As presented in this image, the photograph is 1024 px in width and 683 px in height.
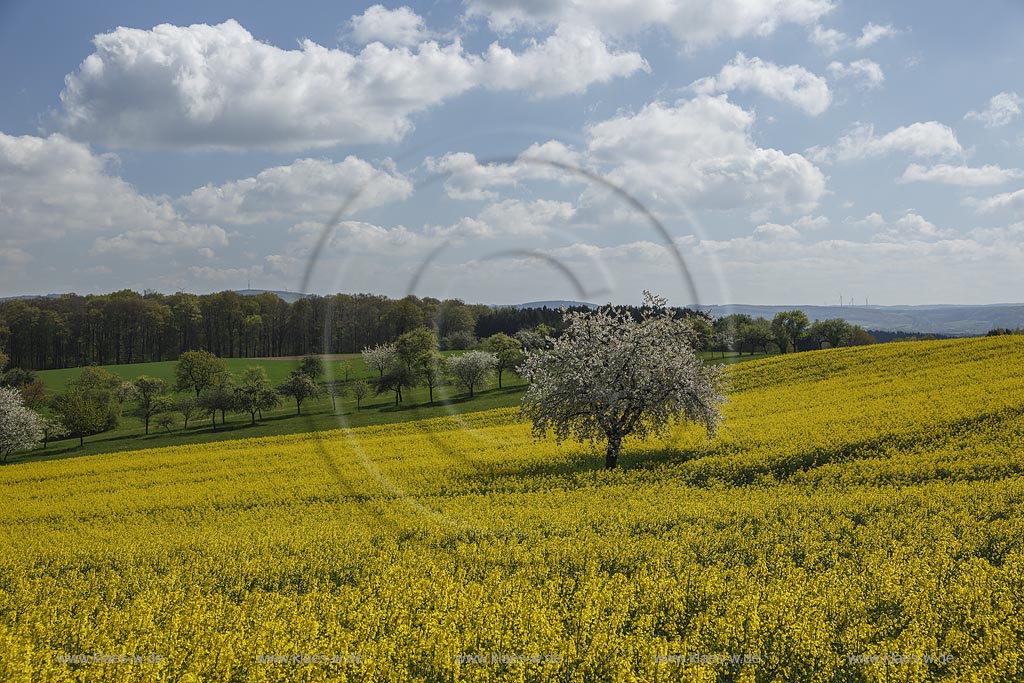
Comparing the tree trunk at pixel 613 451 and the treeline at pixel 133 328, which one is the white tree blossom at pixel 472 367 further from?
the treeline at pixel 133 328

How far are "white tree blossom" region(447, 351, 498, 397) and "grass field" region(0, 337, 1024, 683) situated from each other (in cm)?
3443

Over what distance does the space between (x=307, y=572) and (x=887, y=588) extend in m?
12.1

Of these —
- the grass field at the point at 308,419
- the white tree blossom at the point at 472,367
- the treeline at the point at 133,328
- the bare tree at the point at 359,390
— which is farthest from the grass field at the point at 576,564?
the treeline at the point at 133,328

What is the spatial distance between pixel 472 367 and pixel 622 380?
4344 centimetres

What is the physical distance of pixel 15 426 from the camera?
59.1 metres

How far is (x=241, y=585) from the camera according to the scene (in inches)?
534

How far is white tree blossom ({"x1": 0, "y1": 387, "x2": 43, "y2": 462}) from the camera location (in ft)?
192

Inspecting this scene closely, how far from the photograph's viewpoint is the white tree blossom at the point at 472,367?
218ft

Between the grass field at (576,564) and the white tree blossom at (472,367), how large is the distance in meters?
34.4

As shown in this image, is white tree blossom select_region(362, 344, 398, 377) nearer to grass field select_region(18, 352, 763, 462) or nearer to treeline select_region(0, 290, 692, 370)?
grass field select_region(18, 352, 763, 462)

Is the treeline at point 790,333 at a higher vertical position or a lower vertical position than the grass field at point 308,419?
higher

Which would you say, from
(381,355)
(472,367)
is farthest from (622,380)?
(472,367)

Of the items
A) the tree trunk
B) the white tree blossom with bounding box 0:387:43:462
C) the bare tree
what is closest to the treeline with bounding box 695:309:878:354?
the bare tree

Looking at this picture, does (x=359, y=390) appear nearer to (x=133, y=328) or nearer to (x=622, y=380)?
(x=622, y=380)
